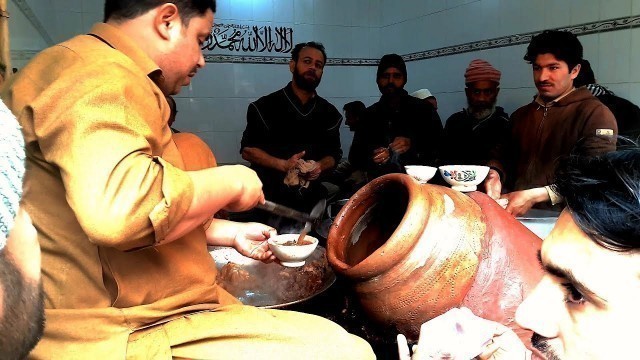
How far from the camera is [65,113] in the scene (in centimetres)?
107

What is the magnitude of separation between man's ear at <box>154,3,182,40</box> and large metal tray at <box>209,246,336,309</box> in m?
1.07

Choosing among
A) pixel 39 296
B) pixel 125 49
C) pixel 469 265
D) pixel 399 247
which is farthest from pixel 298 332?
pixel 125 49

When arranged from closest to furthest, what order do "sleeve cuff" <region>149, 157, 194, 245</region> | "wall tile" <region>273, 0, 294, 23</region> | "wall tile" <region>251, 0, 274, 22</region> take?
"sleeve cuff" <region>149, 157, 194, 245</region>, "wall tile" <region>251, 0, 274, 22</region>, "wall tile" <region>273, 0, 294, 23</region>

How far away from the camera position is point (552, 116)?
11.2 ft

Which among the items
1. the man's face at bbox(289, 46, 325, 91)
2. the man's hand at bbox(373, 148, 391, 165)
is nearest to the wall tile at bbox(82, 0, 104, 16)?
the man's face at bbox(289, 46, 325, 91)

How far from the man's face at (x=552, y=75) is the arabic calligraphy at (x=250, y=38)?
12.1 feet

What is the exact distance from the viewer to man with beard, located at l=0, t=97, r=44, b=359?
57cm

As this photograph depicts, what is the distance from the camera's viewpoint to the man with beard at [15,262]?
571mm

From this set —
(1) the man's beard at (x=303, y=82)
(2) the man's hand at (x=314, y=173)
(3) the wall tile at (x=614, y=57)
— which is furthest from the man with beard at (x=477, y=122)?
(1) the man's beard at (x=303, y=82)

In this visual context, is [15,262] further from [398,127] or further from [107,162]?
[398,127]

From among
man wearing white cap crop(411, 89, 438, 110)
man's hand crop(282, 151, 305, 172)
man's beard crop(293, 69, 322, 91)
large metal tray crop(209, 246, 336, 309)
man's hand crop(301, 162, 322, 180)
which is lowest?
large metal tray crop(209, 246, 336, 309)

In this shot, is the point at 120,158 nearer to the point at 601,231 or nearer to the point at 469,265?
the point at 601,231

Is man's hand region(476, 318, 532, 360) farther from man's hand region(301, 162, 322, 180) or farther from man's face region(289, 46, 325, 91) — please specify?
man's face region(289, 46, 325, 91)

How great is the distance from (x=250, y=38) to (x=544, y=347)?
18.7ft
